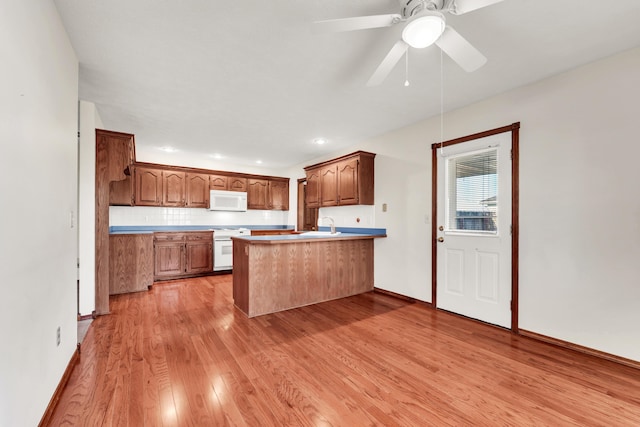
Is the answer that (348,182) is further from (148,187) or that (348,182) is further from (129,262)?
(148,187)

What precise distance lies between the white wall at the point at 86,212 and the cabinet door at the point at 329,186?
312cm

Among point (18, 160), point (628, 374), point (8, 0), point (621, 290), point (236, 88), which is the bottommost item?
point (628, 374)

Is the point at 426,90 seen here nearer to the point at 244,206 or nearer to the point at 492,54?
the point at 492,54

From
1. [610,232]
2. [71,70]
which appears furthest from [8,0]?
[610,232]

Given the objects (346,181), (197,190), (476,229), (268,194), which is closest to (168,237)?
(197,190)

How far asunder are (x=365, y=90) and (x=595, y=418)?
2.92m

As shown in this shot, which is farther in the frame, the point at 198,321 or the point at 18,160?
the point at 198,321

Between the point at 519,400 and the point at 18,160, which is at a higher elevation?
the point at 18,160

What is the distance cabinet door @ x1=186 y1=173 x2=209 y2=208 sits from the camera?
5.23m

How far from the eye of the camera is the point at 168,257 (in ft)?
15.6

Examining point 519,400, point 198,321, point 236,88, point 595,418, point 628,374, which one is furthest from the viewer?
point 198,321

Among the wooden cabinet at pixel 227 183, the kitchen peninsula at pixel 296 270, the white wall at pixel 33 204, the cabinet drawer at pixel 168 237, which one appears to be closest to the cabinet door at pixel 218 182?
the wooden cabinet at pixel 227 183

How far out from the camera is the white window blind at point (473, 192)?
112 inches

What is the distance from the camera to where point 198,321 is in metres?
2.85
